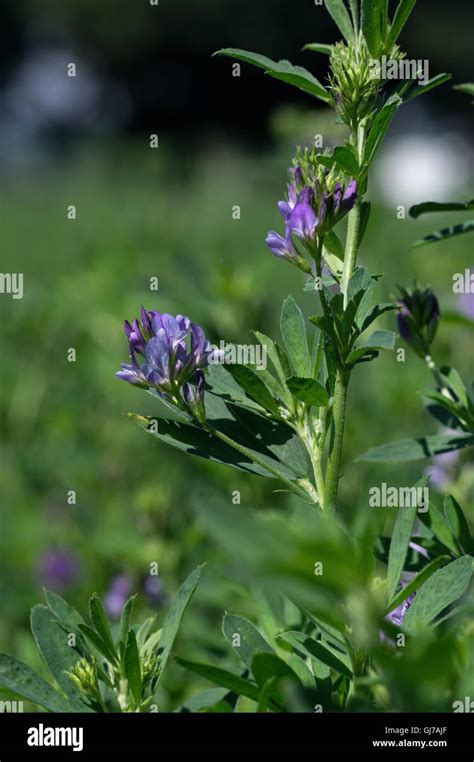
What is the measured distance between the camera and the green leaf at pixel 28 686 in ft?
2.20

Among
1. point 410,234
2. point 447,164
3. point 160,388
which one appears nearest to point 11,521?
point 160,388

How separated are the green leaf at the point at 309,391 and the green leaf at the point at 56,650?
25cm

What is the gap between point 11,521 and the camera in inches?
83.4

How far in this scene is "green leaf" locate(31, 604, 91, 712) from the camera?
28.0 inches

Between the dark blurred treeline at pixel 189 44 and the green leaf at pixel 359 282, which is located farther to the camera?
the dark blurred treeline at pixel 189 44

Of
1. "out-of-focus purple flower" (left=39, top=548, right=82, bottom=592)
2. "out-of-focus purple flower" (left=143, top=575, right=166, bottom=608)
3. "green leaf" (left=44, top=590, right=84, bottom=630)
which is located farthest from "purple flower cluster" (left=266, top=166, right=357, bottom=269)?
"out-of-focus purple flower" (left=39, top=548, right=82, bottom=592)

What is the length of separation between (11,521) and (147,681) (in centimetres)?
148

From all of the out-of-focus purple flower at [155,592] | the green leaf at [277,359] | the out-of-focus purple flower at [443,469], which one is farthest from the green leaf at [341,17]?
the out-of-focus purple flower at [155,592]

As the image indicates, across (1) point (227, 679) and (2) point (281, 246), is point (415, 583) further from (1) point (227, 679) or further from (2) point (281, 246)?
(2) point (281, 246)

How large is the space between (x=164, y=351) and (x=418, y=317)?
0.27 m

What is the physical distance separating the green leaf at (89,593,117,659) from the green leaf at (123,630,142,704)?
0.10 ft

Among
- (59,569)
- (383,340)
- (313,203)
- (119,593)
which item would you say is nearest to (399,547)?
(383,340)

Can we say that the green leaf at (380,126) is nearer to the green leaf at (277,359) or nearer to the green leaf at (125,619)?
the green leaf at (277,359)

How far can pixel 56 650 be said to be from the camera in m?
0.73
